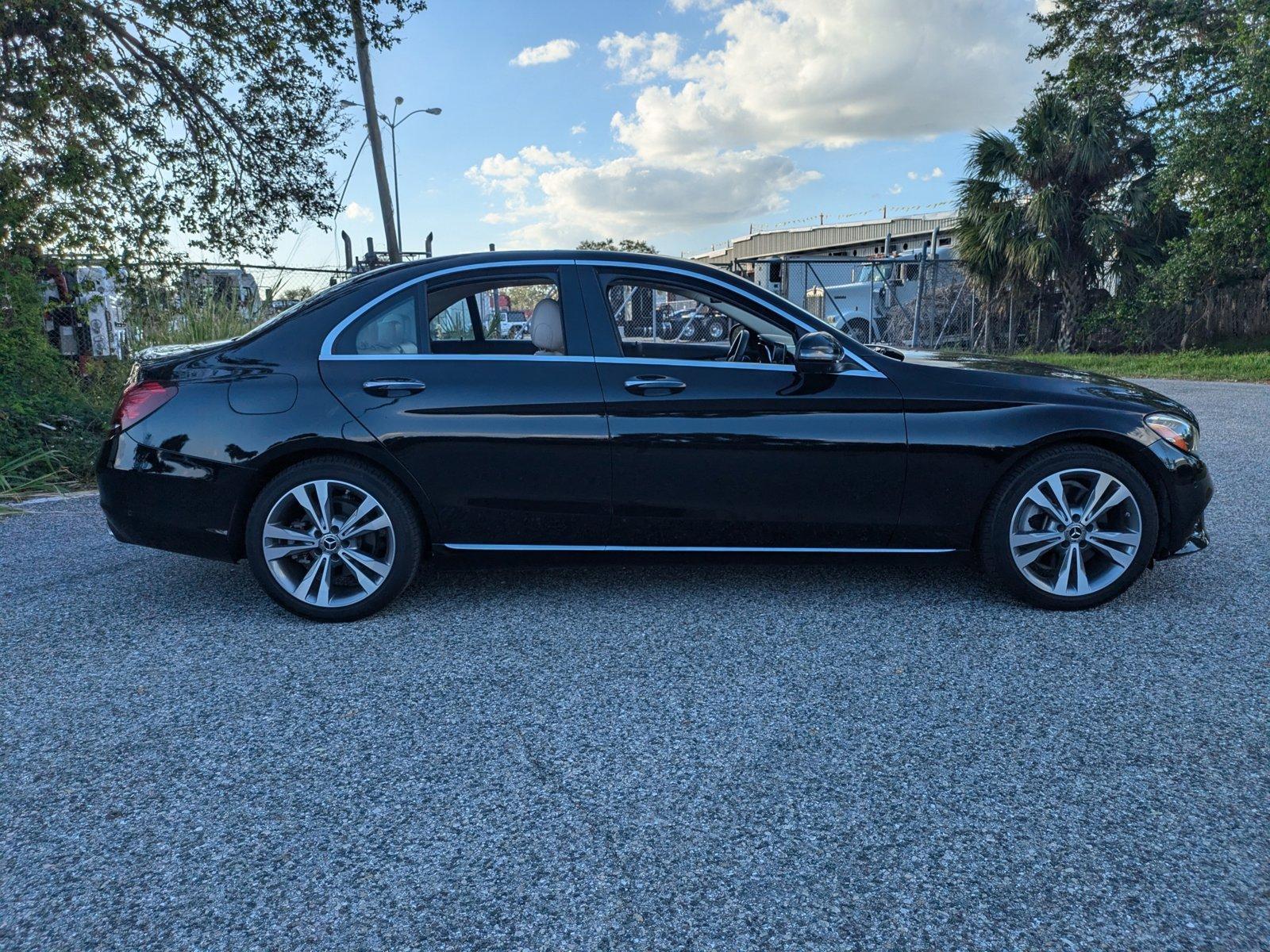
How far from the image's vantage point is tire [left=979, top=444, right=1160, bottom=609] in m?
3.90

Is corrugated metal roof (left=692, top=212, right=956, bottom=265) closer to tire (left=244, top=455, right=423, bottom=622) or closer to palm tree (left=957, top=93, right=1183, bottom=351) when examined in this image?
palm tree (left=957, top=93, right=1183, bottom=351)

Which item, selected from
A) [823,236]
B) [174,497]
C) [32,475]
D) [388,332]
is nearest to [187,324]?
[32,475]

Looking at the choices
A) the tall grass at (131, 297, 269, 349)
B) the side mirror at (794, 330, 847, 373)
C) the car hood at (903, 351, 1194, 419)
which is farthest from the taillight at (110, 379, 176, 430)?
the tall grass at (131, 297, 269, 349)

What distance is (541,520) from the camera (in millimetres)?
3979

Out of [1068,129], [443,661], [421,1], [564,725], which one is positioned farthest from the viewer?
[1068,129]

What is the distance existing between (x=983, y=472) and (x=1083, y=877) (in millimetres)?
2082

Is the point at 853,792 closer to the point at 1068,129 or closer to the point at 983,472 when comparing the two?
the point at 983,472

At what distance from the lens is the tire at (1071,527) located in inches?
154

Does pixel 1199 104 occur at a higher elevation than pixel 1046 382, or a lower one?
higher

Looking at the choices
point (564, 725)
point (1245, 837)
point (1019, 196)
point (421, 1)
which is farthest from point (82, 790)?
point (1019, 196)

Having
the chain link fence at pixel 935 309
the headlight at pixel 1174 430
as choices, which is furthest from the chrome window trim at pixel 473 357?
the chain link fence at pixel 935 309

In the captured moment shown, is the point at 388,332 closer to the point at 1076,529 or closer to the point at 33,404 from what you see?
the point at 1076,529

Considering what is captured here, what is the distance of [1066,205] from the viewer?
63.3ft

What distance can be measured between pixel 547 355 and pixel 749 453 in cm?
100
